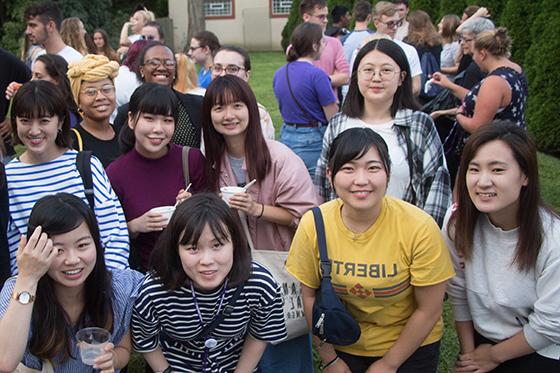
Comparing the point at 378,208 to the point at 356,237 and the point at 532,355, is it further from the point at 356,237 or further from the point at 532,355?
the point at 532,355

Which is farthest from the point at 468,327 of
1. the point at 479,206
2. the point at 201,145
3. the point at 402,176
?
the point at 201,145

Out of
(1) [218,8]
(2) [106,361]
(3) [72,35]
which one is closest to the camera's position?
(2) [106,361]

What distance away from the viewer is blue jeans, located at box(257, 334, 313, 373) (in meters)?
3.63

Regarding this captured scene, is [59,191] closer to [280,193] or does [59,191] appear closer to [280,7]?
[280,193]

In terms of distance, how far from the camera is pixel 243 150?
11.8 feet

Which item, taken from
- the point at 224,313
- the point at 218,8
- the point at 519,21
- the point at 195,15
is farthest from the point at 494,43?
the point at 218,8

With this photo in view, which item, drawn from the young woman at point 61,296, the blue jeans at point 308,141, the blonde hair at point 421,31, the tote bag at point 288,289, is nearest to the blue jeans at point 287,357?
the tote bag at point 288,289

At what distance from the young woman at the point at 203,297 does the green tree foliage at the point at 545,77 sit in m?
7.77

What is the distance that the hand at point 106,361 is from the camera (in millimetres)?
2684

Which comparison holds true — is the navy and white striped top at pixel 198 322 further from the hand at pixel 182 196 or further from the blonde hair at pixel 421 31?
the blonde hair at pixel 421 31

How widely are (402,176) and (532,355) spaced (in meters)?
1.18

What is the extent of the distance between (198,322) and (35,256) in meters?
0.78

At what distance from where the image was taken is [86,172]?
3266 millimetres

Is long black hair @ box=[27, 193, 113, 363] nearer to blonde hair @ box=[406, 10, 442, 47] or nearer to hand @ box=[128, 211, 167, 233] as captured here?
hand @ box=[128, 211, 167, 233]
